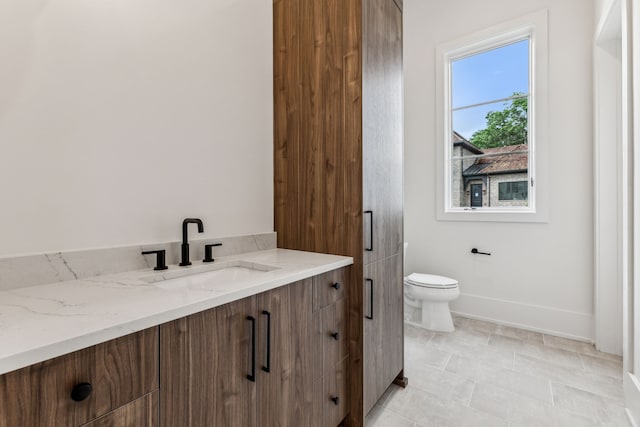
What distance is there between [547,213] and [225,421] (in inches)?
111

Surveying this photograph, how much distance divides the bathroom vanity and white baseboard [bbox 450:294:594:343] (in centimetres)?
201

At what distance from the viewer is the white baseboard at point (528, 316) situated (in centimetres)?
243

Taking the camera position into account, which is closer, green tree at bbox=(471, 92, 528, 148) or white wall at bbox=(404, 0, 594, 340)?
white wall at bbox=(404, 0, 594, 340)

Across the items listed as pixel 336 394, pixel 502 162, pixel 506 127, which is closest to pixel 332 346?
pixel 336 394

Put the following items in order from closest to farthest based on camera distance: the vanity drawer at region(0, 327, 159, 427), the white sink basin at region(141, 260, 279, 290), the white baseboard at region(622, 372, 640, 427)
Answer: the vanity drawer at region(0, 327, 159, 427) → the white sink basin at region(141, 260, 279, 290) → the white baseboard at region(622, 372, 640, 427)

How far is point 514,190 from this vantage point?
2.75 m

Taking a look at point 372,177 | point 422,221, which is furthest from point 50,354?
point 422,221

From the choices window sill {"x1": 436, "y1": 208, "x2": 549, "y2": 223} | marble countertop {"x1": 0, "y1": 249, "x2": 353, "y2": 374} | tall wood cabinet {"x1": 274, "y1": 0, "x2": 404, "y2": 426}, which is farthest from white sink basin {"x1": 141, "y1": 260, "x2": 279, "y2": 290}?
window sill {"x1": 436, "y1": 208, "x2": 549, "y2": 223}

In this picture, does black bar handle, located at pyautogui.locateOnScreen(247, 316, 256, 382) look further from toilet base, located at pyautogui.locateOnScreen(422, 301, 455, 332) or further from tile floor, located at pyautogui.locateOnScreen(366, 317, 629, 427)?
toilet base, located at pyautogui.locateOnScreen(422, 301, 455, 332)

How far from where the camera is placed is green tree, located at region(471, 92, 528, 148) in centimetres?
272

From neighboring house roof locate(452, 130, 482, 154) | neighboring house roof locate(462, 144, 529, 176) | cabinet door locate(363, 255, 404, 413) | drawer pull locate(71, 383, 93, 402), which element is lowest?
cabinet door locate(363, 255, 404, 413)

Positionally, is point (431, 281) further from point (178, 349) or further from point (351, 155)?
point (178, 349)

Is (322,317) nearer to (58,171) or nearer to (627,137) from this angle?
(58,171)

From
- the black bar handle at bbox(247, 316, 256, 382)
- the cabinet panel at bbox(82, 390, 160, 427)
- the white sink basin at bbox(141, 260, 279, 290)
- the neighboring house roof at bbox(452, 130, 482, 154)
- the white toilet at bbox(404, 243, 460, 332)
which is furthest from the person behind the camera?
the neighboring house roof at bbox(452, 130, 482, 154)
